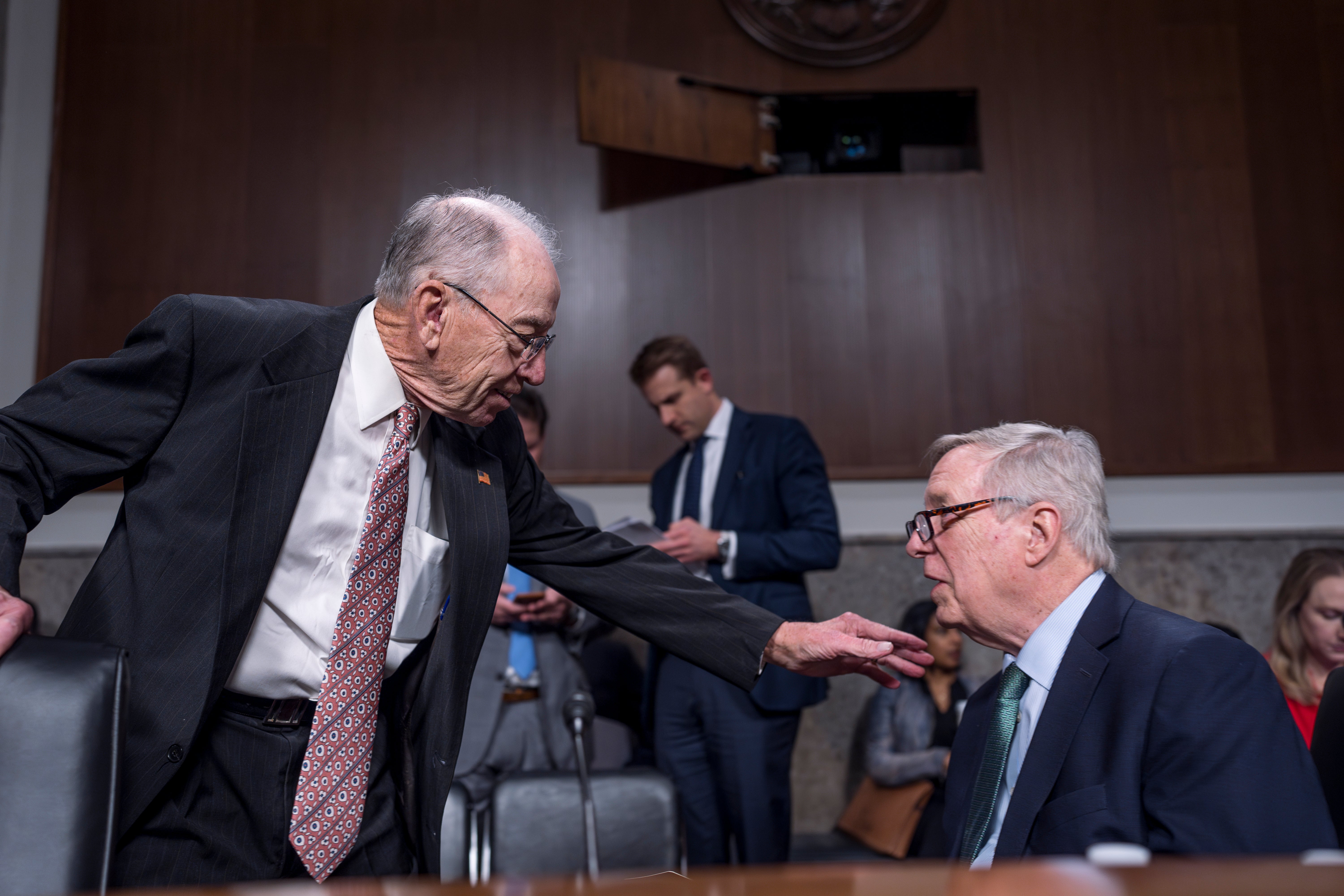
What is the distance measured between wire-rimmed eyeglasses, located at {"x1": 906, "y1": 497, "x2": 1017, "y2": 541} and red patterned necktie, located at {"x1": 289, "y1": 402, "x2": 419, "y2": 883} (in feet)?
2.65

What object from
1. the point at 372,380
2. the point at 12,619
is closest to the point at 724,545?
the point at 372,380

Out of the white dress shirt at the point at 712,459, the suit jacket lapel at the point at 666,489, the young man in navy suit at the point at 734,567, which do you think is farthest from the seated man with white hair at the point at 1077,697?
the suit jacket lapel at the point at 666,489

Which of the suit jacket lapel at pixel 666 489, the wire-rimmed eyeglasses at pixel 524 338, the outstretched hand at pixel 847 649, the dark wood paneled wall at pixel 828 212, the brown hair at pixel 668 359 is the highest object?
the dark wood paneled wall at pixel 828 212

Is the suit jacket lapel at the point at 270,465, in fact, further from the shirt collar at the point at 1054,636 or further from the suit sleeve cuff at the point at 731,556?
the suit sleeve cuff at the point at 731,556

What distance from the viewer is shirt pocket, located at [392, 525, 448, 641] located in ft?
5.35

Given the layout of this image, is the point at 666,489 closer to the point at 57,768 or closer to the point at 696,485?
the point at 696,485

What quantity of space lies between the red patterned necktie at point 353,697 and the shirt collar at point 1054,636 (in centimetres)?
95

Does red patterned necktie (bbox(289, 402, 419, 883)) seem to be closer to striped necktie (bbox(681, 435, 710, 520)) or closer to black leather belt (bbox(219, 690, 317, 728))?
black leather belt (bbox(219, 690, 317, 728))

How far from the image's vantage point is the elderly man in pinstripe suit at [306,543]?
1411 mm

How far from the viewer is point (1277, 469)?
463 cm

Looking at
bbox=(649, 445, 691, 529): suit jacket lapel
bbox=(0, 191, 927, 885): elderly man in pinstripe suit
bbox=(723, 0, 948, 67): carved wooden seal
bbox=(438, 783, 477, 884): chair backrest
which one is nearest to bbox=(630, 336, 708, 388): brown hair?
bbox=(649, 445, 691, 529): suit jacket lapel

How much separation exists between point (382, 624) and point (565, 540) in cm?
45

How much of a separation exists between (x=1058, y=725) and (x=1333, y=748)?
0.42m

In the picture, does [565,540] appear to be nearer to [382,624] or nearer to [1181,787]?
[382,624]
